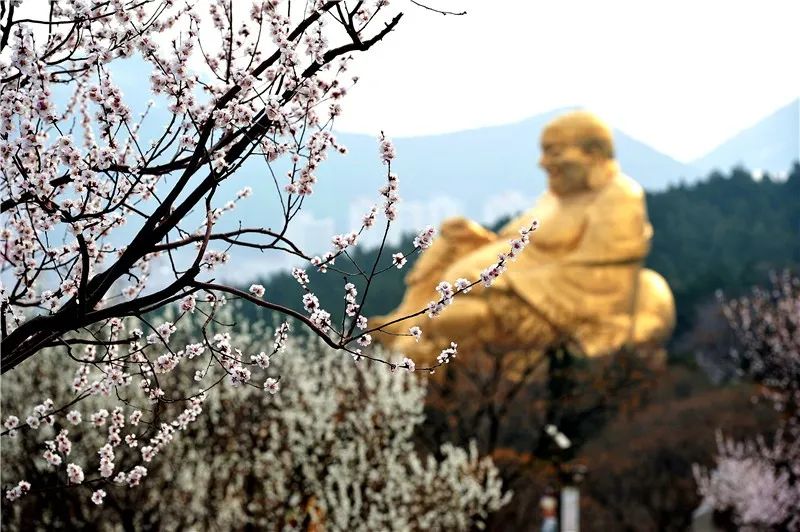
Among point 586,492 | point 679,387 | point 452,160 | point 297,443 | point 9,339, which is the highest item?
point 452,160

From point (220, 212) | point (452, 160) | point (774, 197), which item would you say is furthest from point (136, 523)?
point (452, 160)

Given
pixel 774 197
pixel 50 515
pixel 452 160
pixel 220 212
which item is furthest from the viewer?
pixel 452 160

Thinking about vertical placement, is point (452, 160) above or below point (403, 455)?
above

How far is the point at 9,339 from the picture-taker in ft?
9.74

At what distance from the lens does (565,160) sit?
24078 millimetres

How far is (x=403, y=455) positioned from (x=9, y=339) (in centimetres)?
969

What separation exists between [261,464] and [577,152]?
14.8m

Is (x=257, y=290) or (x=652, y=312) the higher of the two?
(x=652, y=312)

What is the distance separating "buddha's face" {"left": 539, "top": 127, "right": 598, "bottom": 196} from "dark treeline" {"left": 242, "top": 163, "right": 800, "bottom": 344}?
31.9 ft

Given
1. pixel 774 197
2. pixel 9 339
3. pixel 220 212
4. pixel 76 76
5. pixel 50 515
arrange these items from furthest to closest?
1. pixel 774 197
2. pixel 50 515
3. pixel 220 212
4. pixel 76 76
5. pixel 9 339

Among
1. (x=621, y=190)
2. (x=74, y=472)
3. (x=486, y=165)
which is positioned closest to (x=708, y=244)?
(x=486, y=165)

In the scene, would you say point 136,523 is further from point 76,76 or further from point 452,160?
point 452,160

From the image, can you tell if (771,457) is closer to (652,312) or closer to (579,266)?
(652,312)

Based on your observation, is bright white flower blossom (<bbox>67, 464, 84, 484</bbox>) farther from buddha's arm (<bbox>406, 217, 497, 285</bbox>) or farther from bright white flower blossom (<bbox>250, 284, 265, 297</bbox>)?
buddha's arm (<bbox>406, 217, 497, 285</bbox>)
